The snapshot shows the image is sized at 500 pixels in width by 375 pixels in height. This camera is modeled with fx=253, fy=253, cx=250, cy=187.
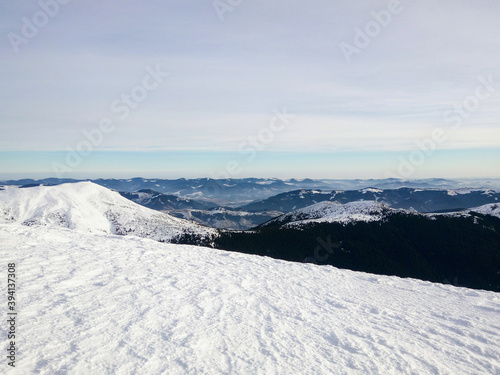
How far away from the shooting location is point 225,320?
870cm

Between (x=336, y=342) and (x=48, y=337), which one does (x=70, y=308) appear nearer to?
(x=48, y=337)

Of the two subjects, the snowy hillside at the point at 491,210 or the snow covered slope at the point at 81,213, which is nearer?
the snow covered slope at the point at 81,213

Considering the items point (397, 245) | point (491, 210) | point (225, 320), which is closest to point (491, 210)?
point (491, 210)

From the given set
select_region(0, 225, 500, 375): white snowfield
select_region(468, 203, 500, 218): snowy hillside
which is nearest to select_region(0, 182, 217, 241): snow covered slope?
select_region(0, 225, 500, 375): white snowfield

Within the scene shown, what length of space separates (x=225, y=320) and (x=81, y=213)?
566ft

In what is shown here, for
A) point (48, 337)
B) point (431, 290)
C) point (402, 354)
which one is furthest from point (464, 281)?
point (48, 337)

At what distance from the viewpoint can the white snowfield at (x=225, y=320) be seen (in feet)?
20.9

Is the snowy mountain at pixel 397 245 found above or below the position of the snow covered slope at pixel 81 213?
below

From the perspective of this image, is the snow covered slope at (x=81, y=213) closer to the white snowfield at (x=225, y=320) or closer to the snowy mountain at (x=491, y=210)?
the white snowfield at (x=225, y=320)

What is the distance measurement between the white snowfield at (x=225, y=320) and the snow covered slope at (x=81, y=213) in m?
125

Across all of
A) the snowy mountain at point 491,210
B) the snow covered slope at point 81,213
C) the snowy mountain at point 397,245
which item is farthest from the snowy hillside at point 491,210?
the snow covered slope at point 81,213

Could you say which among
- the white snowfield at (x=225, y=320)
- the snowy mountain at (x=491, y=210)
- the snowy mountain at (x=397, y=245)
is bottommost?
the snowy mountain at (x=397, y=245)

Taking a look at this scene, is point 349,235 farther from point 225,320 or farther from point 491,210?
point 225,320

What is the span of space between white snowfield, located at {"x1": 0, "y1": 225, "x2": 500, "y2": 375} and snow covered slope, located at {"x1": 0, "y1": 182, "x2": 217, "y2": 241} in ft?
410
